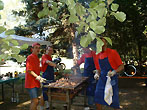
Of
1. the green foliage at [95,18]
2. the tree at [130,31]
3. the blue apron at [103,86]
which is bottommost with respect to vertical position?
the blue apron at [103,86]

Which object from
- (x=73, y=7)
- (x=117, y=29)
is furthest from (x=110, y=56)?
(x=117, y=29)

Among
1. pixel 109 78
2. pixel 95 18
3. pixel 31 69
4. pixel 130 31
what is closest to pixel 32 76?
pixel 31 69

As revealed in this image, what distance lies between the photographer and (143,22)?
872cm

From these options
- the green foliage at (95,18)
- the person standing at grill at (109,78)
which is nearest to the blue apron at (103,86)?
the person standing at grill at (109,78)

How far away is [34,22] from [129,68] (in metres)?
6.32

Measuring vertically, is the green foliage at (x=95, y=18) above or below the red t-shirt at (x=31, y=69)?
above

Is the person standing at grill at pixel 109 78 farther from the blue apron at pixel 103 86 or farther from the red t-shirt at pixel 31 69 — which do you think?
the red t-shirt at pixel 31 69

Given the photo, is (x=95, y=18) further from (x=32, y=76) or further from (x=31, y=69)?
(x=32, y=76)

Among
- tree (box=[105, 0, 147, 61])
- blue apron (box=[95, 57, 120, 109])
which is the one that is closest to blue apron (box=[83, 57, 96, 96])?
blue apron (box=[95, 57, 120, 109])

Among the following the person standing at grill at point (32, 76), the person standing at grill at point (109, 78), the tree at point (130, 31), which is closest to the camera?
the person standing at grill at point (109, 78)

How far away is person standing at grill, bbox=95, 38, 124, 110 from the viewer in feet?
10.3

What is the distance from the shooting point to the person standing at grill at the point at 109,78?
10.3 ft

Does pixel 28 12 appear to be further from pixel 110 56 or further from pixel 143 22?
pixel 110 56

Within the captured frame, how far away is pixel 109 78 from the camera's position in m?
3.17
